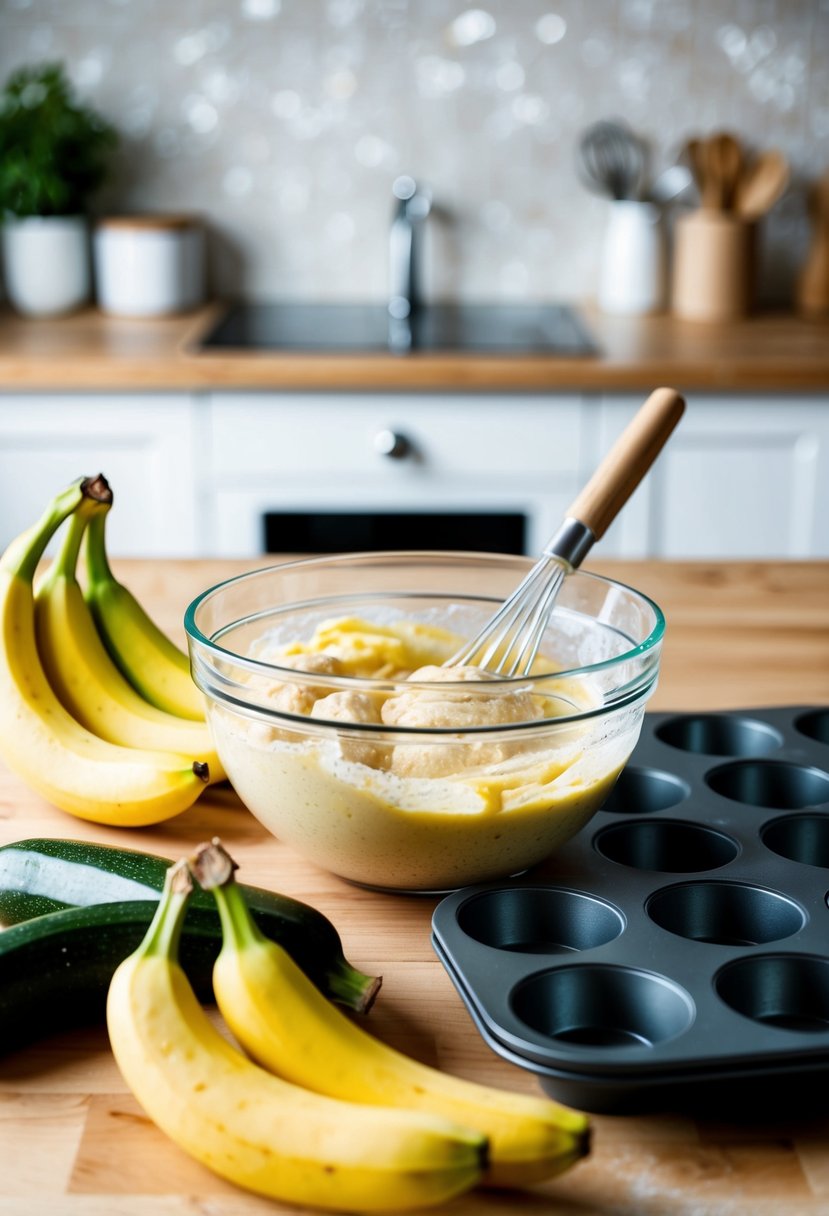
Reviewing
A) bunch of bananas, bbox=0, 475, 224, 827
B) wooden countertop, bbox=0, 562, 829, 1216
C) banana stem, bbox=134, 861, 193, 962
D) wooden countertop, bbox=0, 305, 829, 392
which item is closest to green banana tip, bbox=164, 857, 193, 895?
banana stem, bbox=134, 861, 193, 962

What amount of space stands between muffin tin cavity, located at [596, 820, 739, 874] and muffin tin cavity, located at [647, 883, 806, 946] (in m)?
0.06

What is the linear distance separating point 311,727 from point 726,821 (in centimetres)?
25

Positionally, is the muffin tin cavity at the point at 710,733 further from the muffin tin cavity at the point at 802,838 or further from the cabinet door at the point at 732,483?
the cabinet door at the point at 732,483

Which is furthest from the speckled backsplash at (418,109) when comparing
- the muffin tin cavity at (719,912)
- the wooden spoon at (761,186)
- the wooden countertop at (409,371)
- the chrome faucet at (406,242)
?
the muffin tin cavity at (719,912)

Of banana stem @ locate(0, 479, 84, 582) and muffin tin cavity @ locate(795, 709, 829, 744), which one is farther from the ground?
banana stem @ locate(0, 479, 84, 582)

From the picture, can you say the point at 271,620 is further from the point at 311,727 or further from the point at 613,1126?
the point at 613,1126

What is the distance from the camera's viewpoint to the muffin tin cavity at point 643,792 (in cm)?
82

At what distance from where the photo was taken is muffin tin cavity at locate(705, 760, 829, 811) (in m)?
0.83

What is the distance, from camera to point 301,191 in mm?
2506

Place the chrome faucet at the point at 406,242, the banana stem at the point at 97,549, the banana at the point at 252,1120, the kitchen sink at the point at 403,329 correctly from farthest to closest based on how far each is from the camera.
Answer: the chrome faucet at the point at 406,242, the kitchen sink at the point at 403,329, the banana stem at the point at 97,549, the banana at the point at 252,1120

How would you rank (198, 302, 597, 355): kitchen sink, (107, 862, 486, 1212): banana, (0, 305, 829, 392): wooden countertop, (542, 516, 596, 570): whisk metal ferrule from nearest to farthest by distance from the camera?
1. (107, 862, 486, 1212): banana
2. (542, 516, 596, 570): whisk metal ferrule
3. (0, 305, 829, 392): wooden countertop
4. (198, 302, 597, 355): kitchen sink

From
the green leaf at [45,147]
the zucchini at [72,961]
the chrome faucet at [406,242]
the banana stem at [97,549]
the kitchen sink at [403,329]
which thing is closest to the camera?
the zucchini at [72,961]

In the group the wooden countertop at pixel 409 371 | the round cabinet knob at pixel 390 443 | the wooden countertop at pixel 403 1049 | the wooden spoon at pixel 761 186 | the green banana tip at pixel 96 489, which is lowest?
the wooden countertop at pixel 403 1049

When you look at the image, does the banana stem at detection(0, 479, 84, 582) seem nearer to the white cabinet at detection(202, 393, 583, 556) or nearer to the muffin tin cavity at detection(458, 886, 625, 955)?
the muffin tin cavity at detection(458, 886, 625, 955)
